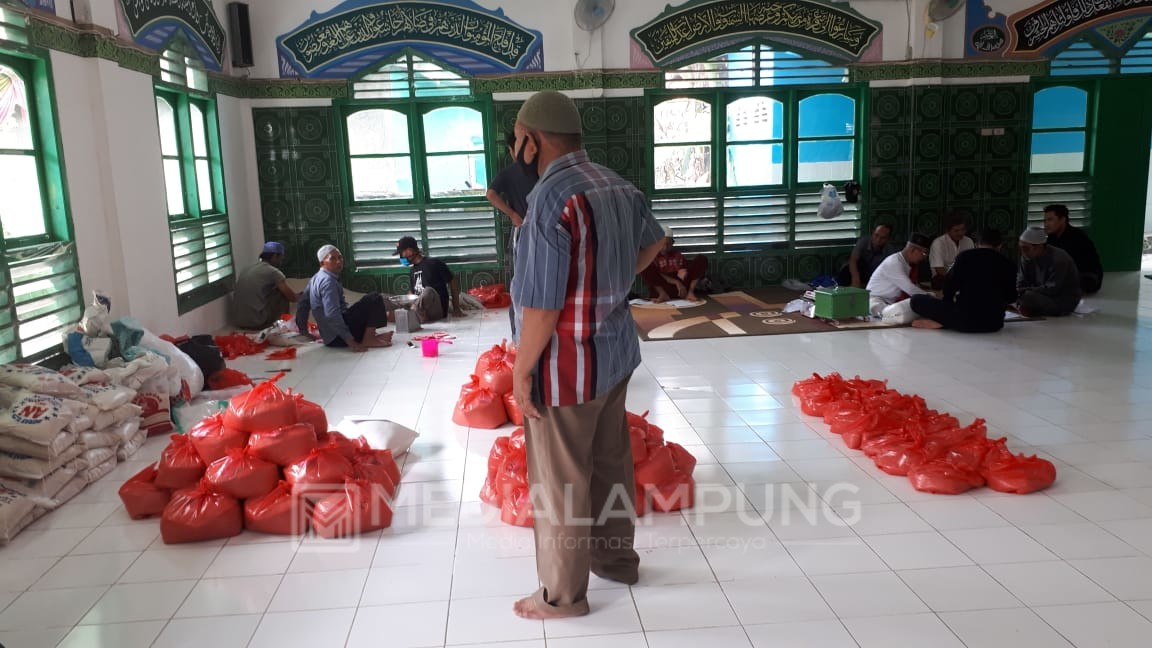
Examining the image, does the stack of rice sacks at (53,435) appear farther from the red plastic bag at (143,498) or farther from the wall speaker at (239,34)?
the wall speaker at (239,34)

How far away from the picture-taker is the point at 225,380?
5.89m

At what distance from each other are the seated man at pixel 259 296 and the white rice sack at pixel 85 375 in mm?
3502

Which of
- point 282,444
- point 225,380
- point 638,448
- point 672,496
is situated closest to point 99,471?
point 282,444

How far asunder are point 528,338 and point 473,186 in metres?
7.66

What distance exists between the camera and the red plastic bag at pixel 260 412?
3.69 meters

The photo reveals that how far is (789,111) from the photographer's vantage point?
32.7 ft

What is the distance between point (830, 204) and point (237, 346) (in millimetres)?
6580

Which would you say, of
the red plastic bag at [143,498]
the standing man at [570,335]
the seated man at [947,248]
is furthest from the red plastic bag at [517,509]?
the seated man at [947,248]

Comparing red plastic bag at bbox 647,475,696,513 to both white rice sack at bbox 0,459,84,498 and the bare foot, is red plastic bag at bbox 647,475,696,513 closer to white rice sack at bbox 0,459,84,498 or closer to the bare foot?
the bare foot

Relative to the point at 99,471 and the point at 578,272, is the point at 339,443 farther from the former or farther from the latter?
the point at 578,272

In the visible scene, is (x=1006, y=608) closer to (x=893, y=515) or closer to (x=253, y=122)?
(x=893, y=515)

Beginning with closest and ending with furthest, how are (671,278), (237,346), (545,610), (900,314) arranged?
1. (545,610)
2. (237,346)
3. (900,314)
4. (671,278)

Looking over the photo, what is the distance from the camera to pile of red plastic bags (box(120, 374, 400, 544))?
11.2ft

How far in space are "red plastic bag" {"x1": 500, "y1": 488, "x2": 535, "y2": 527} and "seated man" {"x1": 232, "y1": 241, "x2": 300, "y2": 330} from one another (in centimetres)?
532
